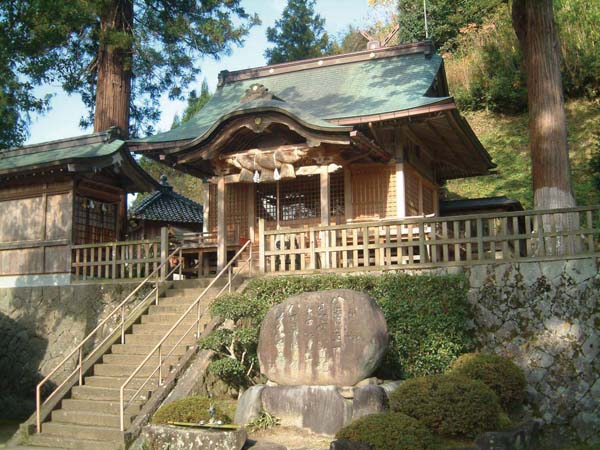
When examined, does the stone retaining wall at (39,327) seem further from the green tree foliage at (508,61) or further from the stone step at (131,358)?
the green tree foliage at (508,61)

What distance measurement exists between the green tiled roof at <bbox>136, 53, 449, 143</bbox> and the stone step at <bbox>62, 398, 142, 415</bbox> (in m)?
6.58

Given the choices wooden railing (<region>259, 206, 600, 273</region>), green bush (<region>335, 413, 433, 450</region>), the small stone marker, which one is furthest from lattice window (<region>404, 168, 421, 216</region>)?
green bush (<region>335, 413, 433, 450</region>)

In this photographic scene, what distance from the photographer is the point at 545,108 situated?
14430mm

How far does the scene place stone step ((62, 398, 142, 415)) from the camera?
36.2 feet

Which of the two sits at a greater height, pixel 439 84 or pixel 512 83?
pixel 512 83

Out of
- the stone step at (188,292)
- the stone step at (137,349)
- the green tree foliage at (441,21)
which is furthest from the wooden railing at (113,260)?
the green tree foliage at (441,21)

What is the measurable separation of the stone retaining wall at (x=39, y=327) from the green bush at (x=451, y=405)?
8.69 m

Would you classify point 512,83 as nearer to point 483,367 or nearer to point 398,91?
point 398,91

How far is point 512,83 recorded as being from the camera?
31172 mm

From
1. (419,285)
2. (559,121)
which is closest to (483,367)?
(419,285)

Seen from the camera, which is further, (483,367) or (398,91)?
(398,91)

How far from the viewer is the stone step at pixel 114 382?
11664 mm

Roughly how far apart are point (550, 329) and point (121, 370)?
801cm

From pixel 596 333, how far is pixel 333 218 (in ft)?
24.1
